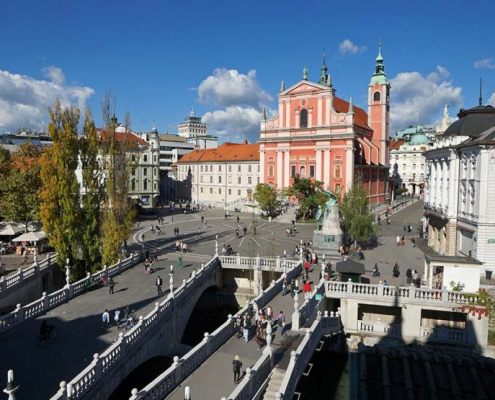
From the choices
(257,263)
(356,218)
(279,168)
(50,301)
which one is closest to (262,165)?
(279,168)

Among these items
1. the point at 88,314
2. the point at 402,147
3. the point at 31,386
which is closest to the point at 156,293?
the point at 88,314

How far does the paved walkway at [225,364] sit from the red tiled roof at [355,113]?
55.5 meters

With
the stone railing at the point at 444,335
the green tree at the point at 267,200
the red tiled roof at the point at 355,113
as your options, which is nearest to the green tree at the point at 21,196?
the green tree at the point at 267,200

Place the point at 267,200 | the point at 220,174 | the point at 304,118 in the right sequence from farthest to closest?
the point at 220,174, the point at 304,118, the point at 267,200

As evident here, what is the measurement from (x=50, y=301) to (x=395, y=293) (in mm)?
18620

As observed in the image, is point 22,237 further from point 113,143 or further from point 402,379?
point 402,379

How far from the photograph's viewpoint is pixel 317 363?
80.6 ft

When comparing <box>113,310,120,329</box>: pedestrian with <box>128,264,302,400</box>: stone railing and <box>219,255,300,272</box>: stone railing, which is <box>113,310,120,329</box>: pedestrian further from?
<box>219,255,300,272</box>: stone railing

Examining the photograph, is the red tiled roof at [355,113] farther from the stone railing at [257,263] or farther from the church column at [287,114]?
the stone railing at [257,263]

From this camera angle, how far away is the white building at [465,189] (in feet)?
96.9

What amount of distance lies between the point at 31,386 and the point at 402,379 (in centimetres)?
1203

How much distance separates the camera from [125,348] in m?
16.2

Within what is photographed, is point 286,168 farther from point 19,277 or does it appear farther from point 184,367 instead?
point 184,367

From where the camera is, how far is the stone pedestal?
3412 centimetres
